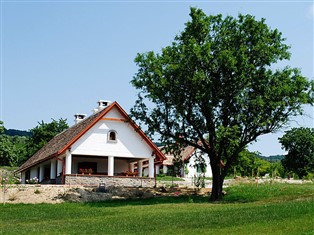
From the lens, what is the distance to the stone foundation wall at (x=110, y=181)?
4128 centimetres

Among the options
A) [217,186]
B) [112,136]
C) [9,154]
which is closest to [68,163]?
[112,136]

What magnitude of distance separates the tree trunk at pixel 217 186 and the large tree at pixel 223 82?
63 millimetres

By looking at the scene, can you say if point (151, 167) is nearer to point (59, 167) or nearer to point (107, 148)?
point (107, 148)

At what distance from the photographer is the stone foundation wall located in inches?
1625

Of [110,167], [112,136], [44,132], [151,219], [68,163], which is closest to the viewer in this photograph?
[151,219]

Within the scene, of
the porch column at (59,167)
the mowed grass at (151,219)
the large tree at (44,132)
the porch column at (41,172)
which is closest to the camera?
the mowed grass at (151,219)

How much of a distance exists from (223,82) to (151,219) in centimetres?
1428

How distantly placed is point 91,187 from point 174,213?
1361cm

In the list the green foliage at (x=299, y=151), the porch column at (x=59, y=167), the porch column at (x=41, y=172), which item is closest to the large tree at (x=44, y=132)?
the porch column at (x=41, y=172)

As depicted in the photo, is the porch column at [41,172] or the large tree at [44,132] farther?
the large tree at [44,132]

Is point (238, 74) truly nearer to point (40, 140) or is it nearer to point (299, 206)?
point (299, 206)

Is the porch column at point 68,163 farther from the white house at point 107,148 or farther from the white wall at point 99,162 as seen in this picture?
the white wall at point 99,162

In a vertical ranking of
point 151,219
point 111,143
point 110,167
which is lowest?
point 151,219

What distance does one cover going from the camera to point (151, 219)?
2286cm
